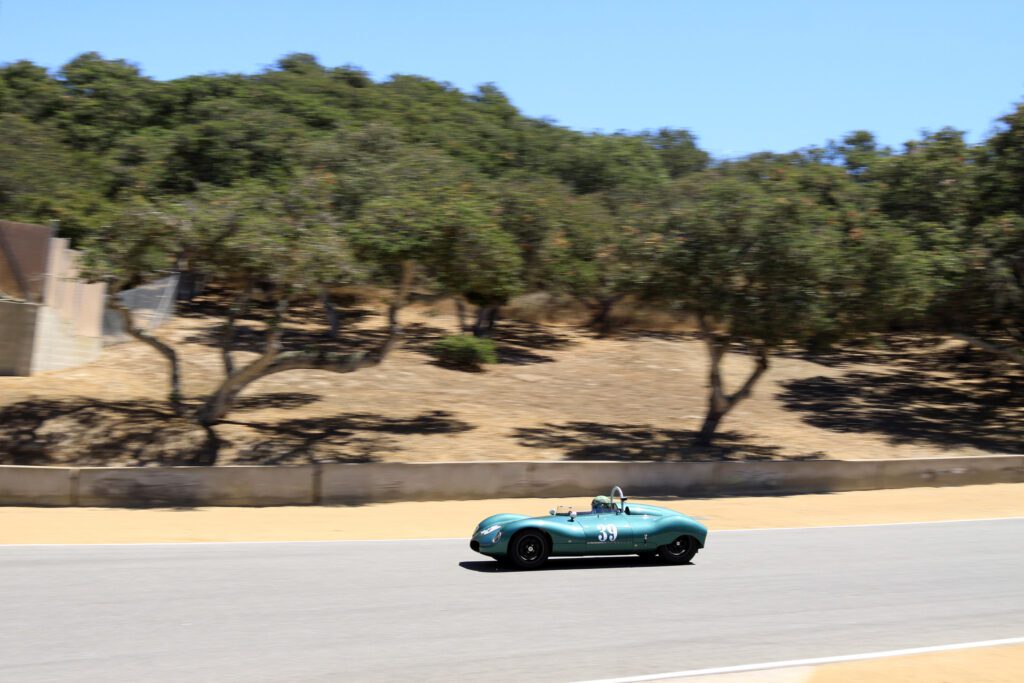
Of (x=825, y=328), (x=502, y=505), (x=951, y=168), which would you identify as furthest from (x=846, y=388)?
(x=502, y=505)

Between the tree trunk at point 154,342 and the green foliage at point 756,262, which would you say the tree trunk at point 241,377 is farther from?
the green foliage at point 756,262

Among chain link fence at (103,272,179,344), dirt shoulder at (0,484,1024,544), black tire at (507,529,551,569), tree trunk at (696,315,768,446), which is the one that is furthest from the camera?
chain link fence at (103,272,179,344)

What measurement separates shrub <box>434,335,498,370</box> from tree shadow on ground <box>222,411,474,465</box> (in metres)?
5.91

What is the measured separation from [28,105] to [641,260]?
120ft

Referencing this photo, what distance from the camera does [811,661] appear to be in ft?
27.3

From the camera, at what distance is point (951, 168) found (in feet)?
111

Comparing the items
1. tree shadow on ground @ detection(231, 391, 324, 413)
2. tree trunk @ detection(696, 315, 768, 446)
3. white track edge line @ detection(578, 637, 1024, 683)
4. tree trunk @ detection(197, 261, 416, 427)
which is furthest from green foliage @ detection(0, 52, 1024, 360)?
white track edge line @ detection(578, 637, 1024, 683)

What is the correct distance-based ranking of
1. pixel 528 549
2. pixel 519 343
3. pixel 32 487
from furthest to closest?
pixel 519 343
pixel 32 487
pixel 528 549

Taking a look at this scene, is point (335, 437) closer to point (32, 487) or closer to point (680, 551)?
point (32, 487)

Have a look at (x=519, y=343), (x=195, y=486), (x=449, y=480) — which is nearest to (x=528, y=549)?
(x=449, y=480)

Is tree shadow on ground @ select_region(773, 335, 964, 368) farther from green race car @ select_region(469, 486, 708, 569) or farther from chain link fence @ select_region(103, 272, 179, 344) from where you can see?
green race car @ select_region(469, 486, 708, 569)

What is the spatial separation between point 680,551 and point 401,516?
663 cm

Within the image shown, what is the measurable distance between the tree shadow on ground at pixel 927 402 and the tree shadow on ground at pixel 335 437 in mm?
11876

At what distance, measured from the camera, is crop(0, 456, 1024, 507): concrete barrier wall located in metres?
18.3
